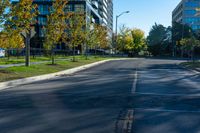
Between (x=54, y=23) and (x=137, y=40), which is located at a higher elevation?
(x=54, y=23)

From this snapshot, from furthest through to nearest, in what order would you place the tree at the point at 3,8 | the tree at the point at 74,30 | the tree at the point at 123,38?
the tree at the point at 123,38, the tree at the point at 74,30, the tree at the point at 3,8

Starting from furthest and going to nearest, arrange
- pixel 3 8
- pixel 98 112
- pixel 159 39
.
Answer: pixel 159 39, pixel 3 8, pixel 98 112

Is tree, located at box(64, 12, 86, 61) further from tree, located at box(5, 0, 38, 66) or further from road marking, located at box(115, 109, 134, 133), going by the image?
road marking, located at box(115, 109, 134, 133)

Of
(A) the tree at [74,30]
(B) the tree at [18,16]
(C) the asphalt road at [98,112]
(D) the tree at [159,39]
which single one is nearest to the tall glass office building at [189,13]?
(D) the tree at [159,39]

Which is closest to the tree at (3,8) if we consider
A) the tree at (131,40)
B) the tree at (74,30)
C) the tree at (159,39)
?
the tree at (74,30)

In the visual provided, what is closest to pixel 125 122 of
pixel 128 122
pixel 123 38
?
pixel 128 122

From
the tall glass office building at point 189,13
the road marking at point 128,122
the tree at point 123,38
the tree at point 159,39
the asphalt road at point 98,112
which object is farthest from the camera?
the tall glass office building at point 189,13

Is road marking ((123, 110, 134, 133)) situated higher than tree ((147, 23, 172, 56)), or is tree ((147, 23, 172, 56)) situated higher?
tree ((147, 23, 172, 56))

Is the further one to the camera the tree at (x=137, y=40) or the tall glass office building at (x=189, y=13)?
the tall glass office building at (x=189, y=13)

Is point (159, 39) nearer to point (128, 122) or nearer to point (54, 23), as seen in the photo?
point (54, 23)

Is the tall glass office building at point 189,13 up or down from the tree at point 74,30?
up

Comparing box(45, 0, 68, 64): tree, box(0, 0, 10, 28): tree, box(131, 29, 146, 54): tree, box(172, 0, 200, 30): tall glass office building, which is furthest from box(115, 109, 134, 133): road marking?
box(172, 0, 200, 30): tall glass office building

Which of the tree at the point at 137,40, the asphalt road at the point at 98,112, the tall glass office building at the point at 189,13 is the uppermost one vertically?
the tall glass office building at the point at 189,13

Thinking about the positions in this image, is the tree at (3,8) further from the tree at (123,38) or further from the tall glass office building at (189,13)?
the tall glass office building at (189,13)
